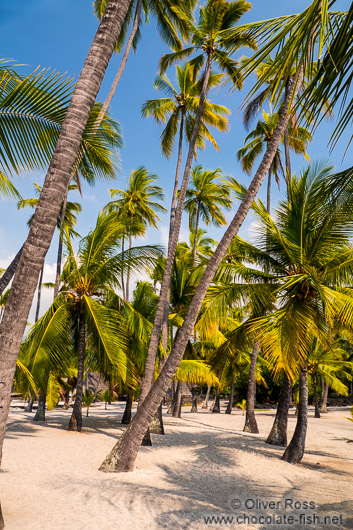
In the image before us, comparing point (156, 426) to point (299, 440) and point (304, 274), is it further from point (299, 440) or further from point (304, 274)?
point (304, 274)

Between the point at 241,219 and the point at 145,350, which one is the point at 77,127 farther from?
the point at 145,350

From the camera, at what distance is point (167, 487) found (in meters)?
6.97

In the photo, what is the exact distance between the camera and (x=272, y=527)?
5.46 m

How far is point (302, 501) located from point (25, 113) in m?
7.58

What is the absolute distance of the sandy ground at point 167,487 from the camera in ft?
17.1

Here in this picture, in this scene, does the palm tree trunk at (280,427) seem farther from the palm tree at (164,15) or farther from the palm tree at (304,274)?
the palm tree at (164,15)

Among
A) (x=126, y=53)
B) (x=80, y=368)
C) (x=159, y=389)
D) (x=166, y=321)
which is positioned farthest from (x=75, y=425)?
(x=126, y=53)

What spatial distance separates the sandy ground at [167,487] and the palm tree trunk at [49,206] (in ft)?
7.31

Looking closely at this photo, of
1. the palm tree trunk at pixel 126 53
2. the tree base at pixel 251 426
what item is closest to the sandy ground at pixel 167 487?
the tree base at pixel 251 426

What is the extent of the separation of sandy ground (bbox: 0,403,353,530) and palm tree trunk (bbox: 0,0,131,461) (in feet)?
7.31

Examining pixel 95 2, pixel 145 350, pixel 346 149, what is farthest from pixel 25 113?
pixel 95 2

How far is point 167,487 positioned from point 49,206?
5619 mm

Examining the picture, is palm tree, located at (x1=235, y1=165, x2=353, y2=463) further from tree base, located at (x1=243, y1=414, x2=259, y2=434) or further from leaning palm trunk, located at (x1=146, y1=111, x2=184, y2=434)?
tree base, located at (x1=243, y1=414, x2=259, y2=434)

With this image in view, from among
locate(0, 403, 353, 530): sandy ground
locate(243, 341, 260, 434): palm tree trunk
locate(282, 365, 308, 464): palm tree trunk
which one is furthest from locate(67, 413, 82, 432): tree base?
locate(243, 341, 260, 434): palm tree trunk
